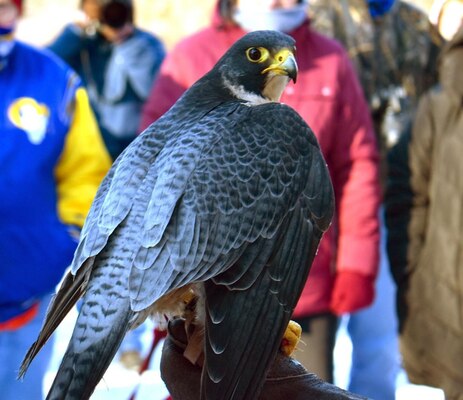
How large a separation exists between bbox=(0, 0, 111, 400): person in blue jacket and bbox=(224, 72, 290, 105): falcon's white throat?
5.00 feet

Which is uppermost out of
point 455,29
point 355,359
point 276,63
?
point 455,29

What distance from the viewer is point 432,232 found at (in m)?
4.14

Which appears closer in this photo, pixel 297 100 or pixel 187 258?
pixel 187 258

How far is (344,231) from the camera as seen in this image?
4297 mm

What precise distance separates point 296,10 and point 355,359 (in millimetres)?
1643

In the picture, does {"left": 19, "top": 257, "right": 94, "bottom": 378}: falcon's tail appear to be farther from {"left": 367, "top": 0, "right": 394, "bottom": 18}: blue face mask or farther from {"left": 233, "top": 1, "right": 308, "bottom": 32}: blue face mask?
{"left": 367, "top": 0, "right": 394, "bottom": 18}: blue face mask

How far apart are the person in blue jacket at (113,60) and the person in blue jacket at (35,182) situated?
121 cm

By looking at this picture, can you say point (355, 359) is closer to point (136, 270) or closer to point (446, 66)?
point (446, 66)

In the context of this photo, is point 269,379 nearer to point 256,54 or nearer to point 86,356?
point 86,356

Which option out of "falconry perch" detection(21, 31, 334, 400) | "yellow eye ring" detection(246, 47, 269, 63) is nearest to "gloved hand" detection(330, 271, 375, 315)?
"yellow eye ring" detection(246, 47, 269, 63)

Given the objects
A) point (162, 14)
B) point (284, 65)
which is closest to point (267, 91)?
point (284, 65)

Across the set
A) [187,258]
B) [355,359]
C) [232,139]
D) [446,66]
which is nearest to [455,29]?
[446,66]

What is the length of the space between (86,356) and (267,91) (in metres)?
1.08

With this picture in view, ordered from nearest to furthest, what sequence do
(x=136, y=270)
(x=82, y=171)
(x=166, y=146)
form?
(x=136, y=270)
(x=166, y=146)
(x=82, y=171)
